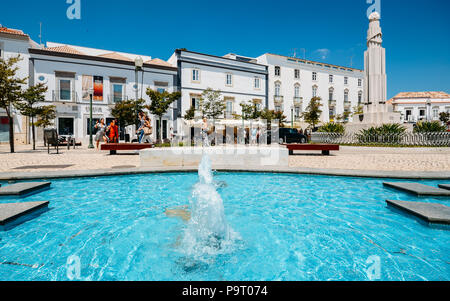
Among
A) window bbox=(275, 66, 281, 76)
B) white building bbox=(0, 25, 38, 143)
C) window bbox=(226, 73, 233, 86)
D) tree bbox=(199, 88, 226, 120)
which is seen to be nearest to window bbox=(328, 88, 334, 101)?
window bbox=(275, 66, 281, 76)

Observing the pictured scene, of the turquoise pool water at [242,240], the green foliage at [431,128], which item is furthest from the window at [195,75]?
the turquoise pool water at [242,240]

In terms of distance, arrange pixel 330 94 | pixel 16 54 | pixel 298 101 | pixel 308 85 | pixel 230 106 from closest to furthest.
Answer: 1. pixel 16 54
2. pixel 230 106
3. pixel 298 101
4. pixel 308 85
5. pixel 330 94

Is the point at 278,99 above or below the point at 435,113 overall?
above

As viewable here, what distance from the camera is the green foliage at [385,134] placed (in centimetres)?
1695

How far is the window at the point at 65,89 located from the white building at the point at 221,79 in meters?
11.5

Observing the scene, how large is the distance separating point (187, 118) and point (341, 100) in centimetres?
3031

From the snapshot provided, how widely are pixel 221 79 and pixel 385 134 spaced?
21.6 metres

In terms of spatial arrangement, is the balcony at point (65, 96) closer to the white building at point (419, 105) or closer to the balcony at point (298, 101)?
the balcony at point (298, 101)

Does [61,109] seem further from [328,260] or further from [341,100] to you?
[341,100]

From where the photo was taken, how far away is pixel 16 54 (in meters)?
22.9

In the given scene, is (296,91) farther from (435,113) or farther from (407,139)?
(435,113)

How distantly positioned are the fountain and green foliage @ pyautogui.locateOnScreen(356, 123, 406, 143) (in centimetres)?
1796
